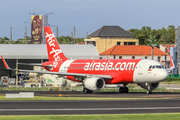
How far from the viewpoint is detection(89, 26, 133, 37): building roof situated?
152 meters

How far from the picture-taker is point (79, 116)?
20.8m

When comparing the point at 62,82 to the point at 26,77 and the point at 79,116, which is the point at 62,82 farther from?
the point at 79,116

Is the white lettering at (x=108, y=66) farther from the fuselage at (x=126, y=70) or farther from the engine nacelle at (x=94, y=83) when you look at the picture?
the engine nacelle at (x=94, y=83)

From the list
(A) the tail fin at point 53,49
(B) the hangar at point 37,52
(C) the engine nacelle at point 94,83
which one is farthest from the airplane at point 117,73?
(B) the hangar at point 37,52

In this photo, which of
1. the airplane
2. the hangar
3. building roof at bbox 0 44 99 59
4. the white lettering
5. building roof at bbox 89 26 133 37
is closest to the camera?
the airplane

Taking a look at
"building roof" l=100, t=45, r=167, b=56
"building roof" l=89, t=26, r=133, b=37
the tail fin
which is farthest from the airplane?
"building roof" l=89, t=26, r=133, b=37

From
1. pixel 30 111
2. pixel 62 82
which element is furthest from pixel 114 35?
pixel 30 111

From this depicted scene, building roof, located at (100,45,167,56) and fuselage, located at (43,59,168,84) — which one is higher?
building roof, located at (100,45,167,56)

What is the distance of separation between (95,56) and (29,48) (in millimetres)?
15524

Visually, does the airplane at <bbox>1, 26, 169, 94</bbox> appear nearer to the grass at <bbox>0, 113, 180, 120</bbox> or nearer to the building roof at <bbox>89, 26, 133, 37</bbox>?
the grass at <bbox>0, 113, 180, 120</bbox>

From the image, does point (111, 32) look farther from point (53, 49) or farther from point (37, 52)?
point (53, 49)

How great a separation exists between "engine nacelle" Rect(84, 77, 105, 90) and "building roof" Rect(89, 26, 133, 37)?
107057 millimetres

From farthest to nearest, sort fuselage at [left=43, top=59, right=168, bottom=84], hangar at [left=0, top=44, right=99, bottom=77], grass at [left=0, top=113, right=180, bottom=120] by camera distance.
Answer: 1. hangar at [left=0, top=44, right=99, bottom=77]
2. fuselage at [left=43, top=59, right=168, bottom=84]
3. grass at [left=0, top=113, right=180, bottom=120]

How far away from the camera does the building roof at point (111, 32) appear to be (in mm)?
151750
